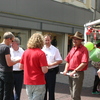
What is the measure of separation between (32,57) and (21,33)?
9474 mm

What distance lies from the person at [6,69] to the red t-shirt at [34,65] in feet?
1.94

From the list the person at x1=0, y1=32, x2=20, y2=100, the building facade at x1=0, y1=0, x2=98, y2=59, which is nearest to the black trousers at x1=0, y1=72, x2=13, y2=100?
the person at x1=0, y1=32, x2=20, y2=100

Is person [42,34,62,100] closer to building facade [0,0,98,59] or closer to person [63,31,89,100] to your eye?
person [63,31,89,100]

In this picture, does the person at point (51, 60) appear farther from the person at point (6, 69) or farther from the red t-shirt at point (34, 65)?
the red t-shirt at point (34, 65)

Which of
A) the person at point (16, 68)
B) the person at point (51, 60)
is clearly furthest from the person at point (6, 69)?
the person at point (51, 60)

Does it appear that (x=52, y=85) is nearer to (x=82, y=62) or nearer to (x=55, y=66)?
(x=55, y=66)

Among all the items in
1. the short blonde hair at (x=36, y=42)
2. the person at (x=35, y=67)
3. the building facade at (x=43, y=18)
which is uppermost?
the building facade at (x=43, y=18)

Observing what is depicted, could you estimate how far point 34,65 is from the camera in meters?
3.44

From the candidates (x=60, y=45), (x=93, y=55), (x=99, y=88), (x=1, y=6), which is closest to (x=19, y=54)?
(x=93, y=55)

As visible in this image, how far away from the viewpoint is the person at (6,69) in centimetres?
395

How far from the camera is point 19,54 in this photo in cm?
475

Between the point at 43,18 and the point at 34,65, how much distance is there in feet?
34.2

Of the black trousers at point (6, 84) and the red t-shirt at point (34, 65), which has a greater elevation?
the red t-shirt at point (34, 65)

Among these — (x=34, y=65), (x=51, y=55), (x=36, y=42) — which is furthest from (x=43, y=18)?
(x=34, y=65)
